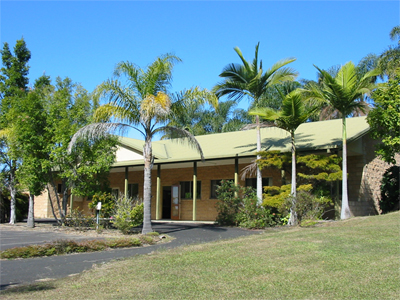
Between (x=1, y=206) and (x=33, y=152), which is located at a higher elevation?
(x=33, y=152)

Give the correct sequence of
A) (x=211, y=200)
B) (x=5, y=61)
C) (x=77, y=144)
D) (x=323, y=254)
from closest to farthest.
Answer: (x=323, y=254) < (x=77, y=144) < (x=211, y=200) < (x=5, y=61)

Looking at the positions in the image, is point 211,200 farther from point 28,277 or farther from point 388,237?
point 28,277

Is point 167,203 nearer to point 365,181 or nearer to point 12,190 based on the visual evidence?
point 12,190

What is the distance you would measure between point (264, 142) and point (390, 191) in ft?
19.9

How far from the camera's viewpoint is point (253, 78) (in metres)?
17.0

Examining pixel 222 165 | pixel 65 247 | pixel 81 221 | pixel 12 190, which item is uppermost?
pixel 222 165

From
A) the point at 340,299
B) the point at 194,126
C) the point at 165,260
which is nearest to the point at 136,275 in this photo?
the point at 165,260

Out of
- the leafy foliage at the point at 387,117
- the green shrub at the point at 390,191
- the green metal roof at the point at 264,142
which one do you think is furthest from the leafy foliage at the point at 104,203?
the green shrub at the point at 390,191

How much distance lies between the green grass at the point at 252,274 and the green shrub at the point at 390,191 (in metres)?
8.70

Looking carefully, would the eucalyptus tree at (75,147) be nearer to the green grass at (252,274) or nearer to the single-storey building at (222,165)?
the single-storey building at (222,165)

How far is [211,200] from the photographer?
22891 mm

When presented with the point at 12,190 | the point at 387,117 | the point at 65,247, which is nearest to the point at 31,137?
the point at 12,190

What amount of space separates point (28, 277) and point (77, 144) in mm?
10436

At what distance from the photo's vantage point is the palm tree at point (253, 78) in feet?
55.8
